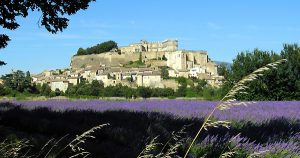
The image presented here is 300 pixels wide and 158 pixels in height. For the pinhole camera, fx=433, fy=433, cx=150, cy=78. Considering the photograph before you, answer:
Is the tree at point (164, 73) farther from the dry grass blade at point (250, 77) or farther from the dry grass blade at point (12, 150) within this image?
the dry grass blade at point (250, 77)

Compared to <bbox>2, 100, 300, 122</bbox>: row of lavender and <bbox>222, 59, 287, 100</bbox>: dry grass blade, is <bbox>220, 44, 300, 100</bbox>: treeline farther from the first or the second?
<bbox>222, 59, 287, 100</bbox>: dry grass blade

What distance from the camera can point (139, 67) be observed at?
11894 centimetres

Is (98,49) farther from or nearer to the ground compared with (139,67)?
farther from the ground

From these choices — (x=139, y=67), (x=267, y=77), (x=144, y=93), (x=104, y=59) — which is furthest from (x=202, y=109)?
(x=104, y=59)

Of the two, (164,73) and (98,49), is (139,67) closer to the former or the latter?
(164,73)

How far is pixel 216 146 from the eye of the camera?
4.54 m

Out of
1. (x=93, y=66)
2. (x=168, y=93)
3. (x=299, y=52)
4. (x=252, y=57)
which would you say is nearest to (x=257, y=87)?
(x=252, y=57)

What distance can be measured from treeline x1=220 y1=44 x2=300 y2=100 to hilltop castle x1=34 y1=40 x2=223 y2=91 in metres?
65.8

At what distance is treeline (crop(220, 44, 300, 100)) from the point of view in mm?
32031

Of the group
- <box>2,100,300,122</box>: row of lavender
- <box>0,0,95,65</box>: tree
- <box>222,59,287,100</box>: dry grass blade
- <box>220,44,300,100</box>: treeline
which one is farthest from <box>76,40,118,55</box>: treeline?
<box>222,59,287,100</box>: dry grass blade

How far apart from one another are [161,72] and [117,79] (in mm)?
12323

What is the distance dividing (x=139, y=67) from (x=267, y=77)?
87.1 meters

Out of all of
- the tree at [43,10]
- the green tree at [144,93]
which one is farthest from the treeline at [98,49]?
the tree at [43,10]

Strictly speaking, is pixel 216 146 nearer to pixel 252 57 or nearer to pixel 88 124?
pixel 88 124
